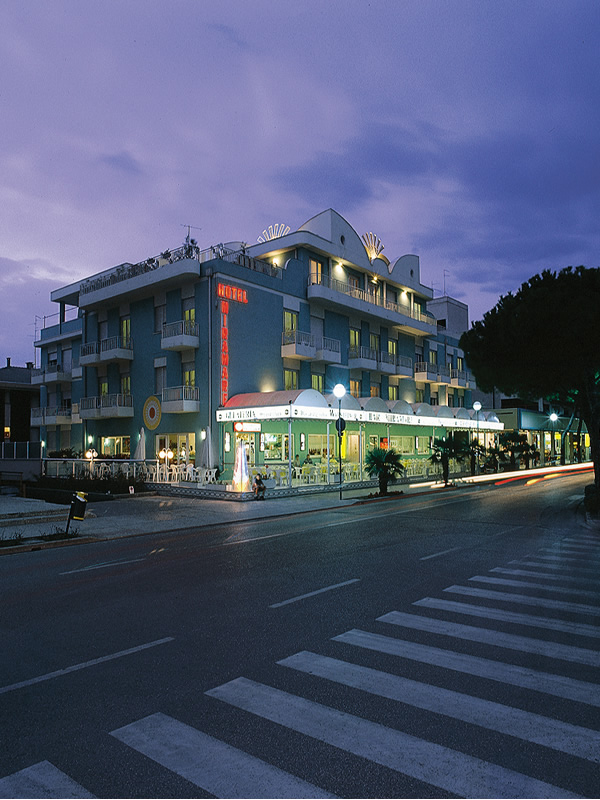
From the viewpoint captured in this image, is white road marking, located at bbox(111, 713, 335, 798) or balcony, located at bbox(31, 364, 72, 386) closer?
white road marking, located at bbox(111, 713, 335, 798)

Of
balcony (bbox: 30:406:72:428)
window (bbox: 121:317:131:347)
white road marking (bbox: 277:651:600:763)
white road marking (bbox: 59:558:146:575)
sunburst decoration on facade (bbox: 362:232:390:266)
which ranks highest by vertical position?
sunburst decoration on facade (bbox: 362:232:390:266)

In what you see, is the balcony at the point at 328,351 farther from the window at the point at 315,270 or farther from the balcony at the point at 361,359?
the window at the point at 315,270

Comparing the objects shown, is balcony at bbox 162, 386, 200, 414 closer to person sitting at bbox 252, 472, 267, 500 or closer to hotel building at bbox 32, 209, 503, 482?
hotel building at bbox 32, 209, 503, 482

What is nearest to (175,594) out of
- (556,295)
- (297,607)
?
(297,607)

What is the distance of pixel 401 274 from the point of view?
4694cm

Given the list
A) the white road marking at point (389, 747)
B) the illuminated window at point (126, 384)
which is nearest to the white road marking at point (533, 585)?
the white road marking at point (389, 747)

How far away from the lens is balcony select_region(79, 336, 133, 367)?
35000 millimetres

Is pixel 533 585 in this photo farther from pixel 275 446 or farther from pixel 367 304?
pixel 367 304

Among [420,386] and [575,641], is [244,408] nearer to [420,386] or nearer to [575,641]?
[575,641]

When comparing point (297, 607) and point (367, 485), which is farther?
point (367, 485)

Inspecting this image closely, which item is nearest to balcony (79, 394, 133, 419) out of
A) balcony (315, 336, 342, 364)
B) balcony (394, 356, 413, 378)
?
balcony (315, 336, 342, 364)

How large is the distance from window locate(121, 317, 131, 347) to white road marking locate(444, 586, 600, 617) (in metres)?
30.7

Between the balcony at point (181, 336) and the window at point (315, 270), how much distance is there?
917 cm

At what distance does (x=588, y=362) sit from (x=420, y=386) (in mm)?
28861
